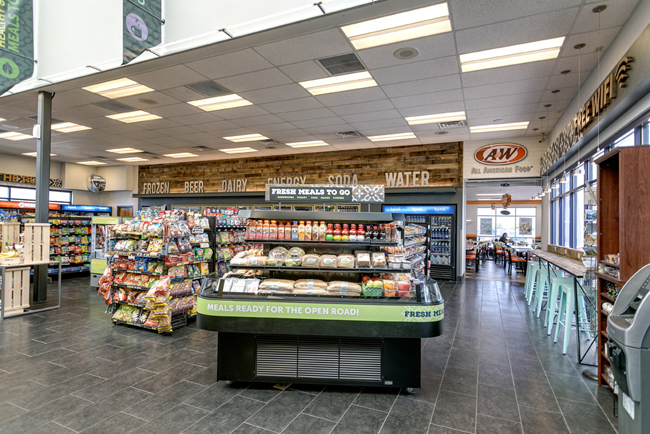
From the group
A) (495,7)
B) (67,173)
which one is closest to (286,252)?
(495,7)

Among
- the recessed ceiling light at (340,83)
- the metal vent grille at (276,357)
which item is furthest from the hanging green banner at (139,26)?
the metal vent grille at (276,357)

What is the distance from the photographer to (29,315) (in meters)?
5.77

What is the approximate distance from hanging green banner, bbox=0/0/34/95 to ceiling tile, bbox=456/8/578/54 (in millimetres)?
5699

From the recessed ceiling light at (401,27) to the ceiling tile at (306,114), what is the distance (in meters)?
2.67

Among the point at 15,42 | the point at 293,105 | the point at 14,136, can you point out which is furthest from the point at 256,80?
the point at 14,136

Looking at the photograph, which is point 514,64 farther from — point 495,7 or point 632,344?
point 632,344

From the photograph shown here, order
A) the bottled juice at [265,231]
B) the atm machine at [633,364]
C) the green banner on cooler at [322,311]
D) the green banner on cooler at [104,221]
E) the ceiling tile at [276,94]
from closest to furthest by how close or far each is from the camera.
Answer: the atm machine at [633,364]
the green banner on cooler at [322,311]
the bottled juice at [265,231]
the ceiling tile at [276,94]
the green banner on cooler at [104,221]

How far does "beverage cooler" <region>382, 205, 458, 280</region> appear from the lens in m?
9.62

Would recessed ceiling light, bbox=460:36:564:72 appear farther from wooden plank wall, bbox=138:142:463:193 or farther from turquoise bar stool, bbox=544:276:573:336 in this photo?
wooden plank wall, bbox=138:142:463:193

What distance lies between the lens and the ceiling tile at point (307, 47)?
14.0 feet

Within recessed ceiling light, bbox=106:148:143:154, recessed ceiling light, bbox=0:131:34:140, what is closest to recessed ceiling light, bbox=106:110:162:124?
recessed ceiling light, bbox=106:148:143:154

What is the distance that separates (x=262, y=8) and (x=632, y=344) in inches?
176

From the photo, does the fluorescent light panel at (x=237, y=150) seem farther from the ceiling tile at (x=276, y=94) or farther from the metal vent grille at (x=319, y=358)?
the metal vent grille at (x=319, y=358)

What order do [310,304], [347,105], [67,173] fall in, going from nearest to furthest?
[310,304]
[347,105]
[67,173]
